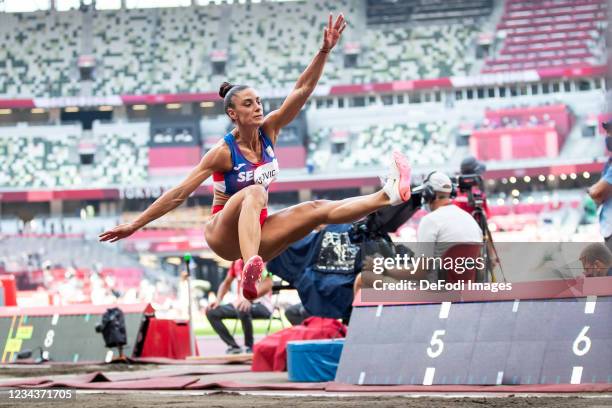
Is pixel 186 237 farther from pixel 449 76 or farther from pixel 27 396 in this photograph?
pixel 27 396

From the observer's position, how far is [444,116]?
44.2 meters

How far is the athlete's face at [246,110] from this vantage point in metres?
5.75

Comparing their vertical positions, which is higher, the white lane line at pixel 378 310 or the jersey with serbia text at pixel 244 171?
the jersey with serbia text at pixel 244 171

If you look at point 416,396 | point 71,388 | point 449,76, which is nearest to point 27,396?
point 71,388

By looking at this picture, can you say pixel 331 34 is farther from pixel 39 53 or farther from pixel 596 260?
pixel 39 53

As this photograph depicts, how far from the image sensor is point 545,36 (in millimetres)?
44750

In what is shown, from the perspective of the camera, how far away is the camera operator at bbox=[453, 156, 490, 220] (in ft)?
28.8

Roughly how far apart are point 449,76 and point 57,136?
19.0m

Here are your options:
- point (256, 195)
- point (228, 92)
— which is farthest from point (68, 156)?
point (256, 195)

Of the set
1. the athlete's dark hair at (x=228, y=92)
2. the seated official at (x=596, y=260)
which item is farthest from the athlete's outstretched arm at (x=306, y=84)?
the seated official at (x=596, y=260)

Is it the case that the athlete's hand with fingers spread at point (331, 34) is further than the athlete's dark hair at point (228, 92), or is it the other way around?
the athlete's dark hair at point (228, 92)

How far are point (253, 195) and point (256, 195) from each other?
2 cm

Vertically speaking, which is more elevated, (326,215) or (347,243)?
(326,215)

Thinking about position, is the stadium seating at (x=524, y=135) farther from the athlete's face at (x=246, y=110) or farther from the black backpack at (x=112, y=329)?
the athlete's face at (x=246, y=110)
